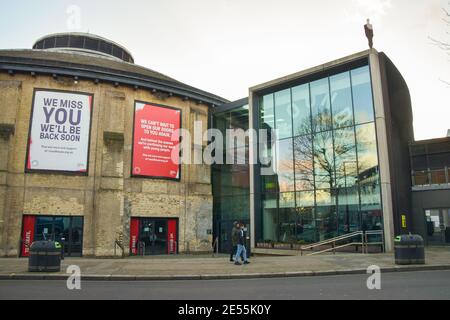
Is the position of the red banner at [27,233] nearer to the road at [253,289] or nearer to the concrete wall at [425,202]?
the road at [253,289]

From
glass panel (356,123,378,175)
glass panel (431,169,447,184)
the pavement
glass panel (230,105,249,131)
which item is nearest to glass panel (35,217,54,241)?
the pavement

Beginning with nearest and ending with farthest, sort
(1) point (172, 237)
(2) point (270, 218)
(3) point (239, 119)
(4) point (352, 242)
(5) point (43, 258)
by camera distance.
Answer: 1. (5) point (43, 258)
2. (4) point (352, 242)
3. (2) point (270, 218)
4. (1) point (172, 237)
5. (3) point (239, 119)

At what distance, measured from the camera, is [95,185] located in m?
23.2

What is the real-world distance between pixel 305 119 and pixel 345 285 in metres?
13.9

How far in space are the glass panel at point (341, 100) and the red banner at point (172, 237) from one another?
12.2m

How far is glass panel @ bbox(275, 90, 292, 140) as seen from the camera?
23.1 m

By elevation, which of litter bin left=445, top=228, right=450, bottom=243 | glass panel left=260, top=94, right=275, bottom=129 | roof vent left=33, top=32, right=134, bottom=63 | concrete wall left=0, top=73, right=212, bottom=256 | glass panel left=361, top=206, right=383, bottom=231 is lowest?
litter bin left=445, top=228, right=450, bottom=243

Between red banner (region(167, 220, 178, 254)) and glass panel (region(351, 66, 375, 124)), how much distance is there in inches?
526

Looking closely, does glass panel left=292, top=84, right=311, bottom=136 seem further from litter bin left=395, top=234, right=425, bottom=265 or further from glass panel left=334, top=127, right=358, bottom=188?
litter bin left=395, top=234, right=425, bottom=265

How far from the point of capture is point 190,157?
1056 inches

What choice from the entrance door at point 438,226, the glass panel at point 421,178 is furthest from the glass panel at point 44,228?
the glass panel at point 421,178

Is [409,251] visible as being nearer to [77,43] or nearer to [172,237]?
[172,237]

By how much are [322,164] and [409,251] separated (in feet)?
28.5

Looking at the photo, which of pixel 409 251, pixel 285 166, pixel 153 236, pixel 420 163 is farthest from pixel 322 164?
pixel 153 236
